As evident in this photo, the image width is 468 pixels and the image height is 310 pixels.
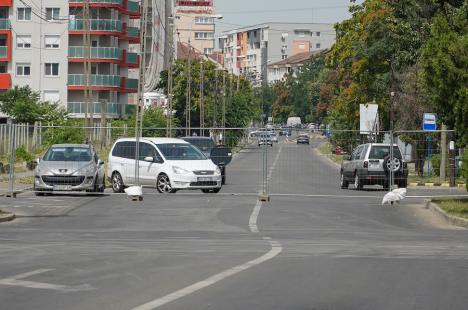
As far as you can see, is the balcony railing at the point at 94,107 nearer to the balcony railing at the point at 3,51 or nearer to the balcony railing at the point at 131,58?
the balcony railing at the point at 131,58

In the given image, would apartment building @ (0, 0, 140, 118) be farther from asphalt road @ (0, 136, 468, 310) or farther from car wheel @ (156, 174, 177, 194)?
asphalt road @ (0, 136, 468, 310)

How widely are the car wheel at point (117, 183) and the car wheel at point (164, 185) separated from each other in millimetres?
1232

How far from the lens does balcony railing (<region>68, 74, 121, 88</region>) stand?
3780 inches

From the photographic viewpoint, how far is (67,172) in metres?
33.3

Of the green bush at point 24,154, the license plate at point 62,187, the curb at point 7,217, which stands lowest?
the curb at point 7,217

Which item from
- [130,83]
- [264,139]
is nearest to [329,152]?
[264,139]

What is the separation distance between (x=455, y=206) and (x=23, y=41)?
71.1 m

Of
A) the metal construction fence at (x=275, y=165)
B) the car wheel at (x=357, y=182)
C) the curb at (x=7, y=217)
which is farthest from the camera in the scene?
the car wheel at (x=357, y=182)

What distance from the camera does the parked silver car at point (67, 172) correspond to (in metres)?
33.2

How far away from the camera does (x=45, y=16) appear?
314 feet

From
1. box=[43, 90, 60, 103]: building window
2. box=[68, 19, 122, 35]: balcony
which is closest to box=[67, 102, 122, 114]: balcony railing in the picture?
box=[43, 90, 60, 103]: building window

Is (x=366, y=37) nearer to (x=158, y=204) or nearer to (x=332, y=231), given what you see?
(x=158, y=204)

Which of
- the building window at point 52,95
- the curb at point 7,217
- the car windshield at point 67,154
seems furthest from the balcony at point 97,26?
the curb at point 7,217

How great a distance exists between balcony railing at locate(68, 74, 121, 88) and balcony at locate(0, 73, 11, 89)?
16.7ft
